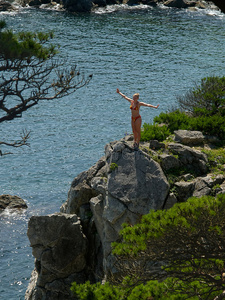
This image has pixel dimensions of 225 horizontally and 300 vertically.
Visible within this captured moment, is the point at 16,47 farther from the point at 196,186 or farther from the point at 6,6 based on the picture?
the point at 6,6

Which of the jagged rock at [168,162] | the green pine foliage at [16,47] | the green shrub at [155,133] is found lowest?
the jagged rock at [168,162]

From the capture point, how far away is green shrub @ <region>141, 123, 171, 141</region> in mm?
24188

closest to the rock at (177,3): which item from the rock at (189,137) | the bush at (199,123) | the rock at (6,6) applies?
the rock at (6,6)

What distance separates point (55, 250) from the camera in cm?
2312

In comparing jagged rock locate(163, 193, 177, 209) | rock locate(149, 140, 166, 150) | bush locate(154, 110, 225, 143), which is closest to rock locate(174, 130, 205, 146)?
bush locate(154, 110, 225, 143)

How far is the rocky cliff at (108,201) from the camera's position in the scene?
20.4 m

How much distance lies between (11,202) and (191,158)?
1709 centimetres

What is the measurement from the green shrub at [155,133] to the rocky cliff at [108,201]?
65 cm

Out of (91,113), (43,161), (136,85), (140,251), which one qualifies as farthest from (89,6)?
(140,251)

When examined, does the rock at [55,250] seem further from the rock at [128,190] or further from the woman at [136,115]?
the woman at [136,115]

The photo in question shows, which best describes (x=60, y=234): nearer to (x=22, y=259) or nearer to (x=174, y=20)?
(x=22, y=259)

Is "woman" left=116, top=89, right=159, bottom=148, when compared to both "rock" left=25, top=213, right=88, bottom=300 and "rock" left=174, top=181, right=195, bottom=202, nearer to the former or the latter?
"rock" left=174, top=181, right=195, bottom=202

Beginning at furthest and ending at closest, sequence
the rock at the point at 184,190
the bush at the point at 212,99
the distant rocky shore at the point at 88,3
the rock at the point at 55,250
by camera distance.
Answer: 1. the distant rocky shore at the point at 88,3
2. the bush at the point at 212,99
3. the rock at the point at 55,250
4. the rock at the point at 184,190

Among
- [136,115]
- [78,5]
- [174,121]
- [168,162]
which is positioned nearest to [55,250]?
[168,162]
